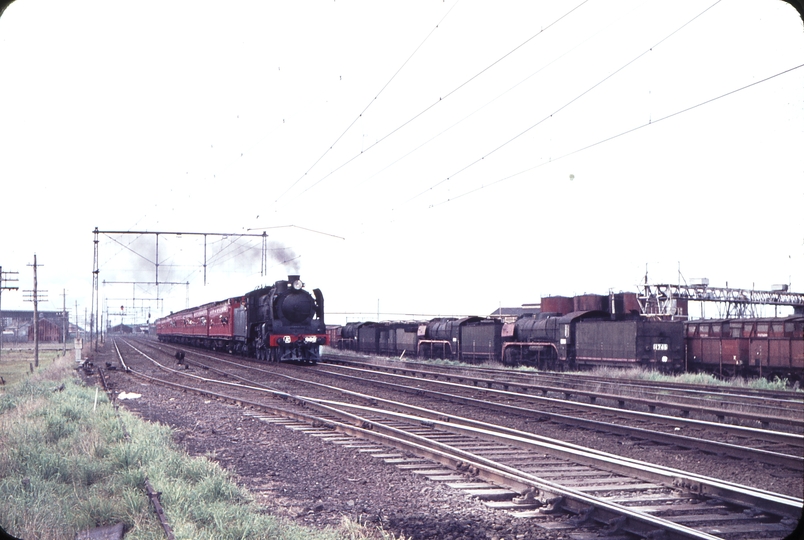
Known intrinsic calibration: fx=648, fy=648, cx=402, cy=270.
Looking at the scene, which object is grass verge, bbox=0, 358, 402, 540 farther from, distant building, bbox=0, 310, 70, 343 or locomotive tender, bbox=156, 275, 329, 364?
distant building, bbox=0, 310, 70, 343

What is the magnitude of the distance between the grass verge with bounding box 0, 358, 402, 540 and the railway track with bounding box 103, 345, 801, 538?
195cm

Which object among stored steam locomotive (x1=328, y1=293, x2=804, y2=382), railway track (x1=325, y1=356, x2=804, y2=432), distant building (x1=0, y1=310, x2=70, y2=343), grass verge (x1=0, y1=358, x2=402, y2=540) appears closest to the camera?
grass verge (x1=0, y1=358, x2=402, y2=540)

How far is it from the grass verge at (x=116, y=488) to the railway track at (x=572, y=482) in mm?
1951

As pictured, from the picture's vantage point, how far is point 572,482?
7.47 m

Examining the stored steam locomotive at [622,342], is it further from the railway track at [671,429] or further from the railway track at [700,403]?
the railway track at [671,429]

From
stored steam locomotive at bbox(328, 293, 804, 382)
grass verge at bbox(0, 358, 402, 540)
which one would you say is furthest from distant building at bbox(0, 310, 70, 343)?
grass verge at bbox(0, 358, 402, 540)

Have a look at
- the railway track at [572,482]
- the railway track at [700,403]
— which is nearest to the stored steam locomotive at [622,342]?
the railway track at [700,403]

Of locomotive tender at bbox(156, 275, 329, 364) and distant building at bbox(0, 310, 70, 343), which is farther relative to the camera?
distant building at bbox(0, 310, 70, 343)

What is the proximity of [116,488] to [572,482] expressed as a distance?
17.0 feet

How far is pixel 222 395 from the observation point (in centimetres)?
1648

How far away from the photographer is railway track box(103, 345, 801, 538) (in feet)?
19.5

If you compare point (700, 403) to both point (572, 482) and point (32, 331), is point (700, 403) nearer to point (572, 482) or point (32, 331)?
point (572, 482)

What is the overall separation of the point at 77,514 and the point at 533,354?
28649mm

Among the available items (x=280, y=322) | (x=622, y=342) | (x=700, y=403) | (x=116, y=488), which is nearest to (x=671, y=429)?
(x=700, y=403)
